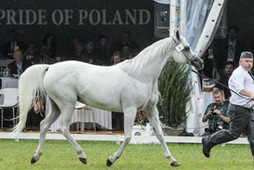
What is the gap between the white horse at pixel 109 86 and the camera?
12.1m

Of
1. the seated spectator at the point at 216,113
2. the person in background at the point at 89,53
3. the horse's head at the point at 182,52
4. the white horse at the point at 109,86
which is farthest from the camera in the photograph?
the person in background at the point at 89,53

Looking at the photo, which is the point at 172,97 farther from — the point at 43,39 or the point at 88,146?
the point at 43,39

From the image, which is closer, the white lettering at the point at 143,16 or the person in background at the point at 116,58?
the person in background at the point at 116,58

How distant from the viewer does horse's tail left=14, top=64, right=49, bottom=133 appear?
12477 mm

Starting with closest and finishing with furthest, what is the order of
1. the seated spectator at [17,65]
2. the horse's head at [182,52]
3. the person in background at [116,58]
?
the horse's head at [182,52], the person in background at [116,58], the seated spectator at [17,65]

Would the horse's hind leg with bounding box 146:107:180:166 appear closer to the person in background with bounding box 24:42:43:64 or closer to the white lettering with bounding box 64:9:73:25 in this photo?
the person in background with bounding box 24:42:43:64

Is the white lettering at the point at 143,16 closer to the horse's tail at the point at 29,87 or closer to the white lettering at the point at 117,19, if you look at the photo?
the white lettering at the point at 117,19

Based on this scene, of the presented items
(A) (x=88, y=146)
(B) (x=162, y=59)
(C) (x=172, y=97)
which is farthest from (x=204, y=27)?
(B) (x=162, y=59)

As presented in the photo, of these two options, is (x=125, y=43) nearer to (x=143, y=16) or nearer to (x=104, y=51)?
(x=104, y=51)

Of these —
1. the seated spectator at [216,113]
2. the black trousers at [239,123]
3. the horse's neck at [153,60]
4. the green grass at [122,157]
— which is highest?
the horse's neck at [153,60]

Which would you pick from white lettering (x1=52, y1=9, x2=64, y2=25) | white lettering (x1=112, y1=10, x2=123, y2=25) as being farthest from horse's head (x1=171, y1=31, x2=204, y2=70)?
white lettering (x1=52, y1=9, x2=64, y2=25)

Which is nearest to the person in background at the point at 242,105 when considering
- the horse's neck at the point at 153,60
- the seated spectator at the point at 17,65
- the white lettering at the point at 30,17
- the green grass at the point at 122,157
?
the green grass at the point at 122,157

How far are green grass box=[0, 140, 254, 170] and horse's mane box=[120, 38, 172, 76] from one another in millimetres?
1330

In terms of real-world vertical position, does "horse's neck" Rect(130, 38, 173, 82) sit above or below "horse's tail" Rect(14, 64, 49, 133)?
above
